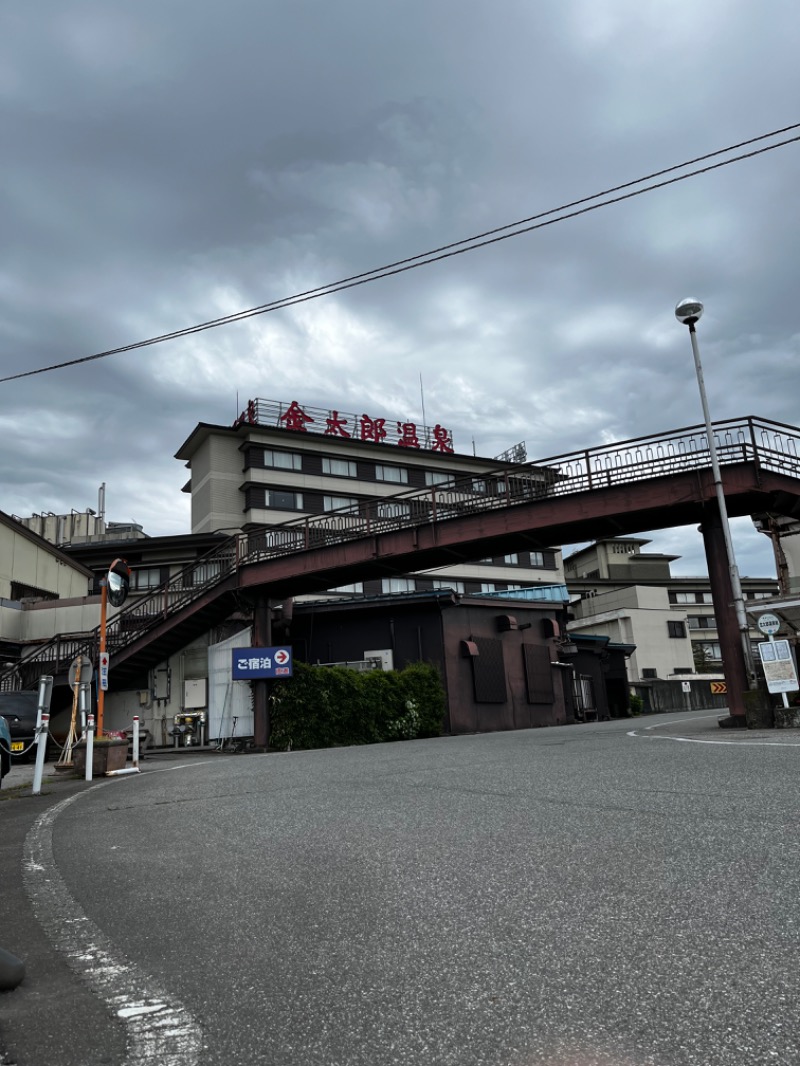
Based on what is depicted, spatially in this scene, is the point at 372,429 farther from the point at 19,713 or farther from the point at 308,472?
the point at 19,713

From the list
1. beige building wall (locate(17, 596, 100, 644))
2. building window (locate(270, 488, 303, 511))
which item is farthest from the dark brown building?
building window (locate(270, 488, 303, 511))

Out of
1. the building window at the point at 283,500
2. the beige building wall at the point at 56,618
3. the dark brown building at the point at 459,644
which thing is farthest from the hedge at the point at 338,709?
the building window at the point at 283,500

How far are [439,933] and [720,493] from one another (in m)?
16.4

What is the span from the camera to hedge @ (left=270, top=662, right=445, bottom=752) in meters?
23.4

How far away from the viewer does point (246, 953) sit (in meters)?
3.39

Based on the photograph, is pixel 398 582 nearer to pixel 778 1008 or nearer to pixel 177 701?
pixel 177 701

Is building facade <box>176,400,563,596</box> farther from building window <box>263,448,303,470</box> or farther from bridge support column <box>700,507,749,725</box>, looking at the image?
bridge support column <box>700,507,749,725</box>

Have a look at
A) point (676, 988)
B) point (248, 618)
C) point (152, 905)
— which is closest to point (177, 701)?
point (248, 618)

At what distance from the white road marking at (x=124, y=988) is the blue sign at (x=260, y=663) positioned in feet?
60.5

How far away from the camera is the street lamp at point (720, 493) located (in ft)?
56.5

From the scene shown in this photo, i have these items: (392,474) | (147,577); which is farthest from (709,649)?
(147,577)

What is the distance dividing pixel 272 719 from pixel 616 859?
20.6 metres

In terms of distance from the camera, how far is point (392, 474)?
2274 inches

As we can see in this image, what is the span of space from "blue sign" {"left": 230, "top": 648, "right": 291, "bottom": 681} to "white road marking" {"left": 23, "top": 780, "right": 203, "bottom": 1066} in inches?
726
